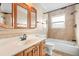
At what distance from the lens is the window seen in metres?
2.65

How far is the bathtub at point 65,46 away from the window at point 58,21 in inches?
18.0

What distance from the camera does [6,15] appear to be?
5.31ft

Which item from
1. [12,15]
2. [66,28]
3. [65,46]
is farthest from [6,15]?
[65,46]

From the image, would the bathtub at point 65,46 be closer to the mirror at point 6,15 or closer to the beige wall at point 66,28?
the beige wall at point 66,28

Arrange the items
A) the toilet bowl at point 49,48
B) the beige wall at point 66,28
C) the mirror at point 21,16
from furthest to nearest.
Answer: the toilet bowl at point 49,48
the beige wall at point 66,28
the mirror at point 21,16

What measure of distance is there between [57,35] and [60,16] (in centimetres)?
57

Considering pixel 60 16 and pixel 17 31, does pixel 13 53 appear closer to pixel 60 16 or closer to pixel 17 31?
pixel 17 31

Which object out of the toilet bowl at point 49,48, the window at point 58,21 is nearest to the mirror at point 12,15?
the window at point 58,21

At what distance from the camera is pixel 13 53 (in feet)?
3.21

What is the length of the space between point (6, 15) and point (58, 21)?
1.55m

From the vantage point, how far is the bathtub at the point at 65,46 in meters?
2.67

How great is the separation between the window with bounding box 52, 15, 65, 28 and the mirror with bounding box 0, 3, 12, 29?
1.42 meters

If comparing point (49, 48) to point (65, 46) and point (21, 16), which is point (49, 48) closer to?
point (65, 46)

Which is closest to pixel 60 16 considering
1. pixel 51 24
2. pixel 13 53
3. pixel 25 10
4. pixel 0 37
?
pixel 51 24
